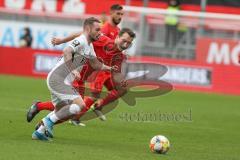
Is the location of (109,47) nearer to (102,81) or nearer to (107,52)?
(107,52)

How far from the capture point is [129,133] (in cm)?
1382

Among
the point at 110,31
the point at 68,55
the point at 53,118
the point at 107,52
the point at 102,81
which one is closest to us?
the point at 68,55

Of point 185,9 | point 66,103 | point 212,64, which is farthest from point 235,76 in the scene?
point 66,103


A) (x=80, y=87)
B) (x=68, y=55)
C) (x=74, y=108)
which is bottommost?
(x=80, y=87)

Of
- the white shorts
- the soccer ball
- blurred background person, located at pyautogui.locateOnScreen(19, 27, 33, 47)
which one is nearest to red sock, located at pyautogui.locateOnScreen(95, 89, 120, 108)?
the white shorts

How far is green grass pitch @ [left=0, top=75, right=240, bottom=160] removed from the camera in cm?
1078

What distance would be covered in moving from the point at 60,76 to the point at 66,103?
1.45ft

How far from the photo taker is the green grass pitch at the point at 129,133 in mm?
10778

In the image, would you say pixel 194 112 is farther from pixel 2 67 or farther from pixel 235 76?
pixel 2 67

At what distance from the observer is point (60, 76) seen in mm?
12242

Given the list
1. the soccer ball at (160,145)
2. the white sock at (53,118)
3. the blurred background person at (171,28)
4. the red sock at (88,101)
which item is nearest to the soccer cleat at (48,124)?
the white sock at (53,118)

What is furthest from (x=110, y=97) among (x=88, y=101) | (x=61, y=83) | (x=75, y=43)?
(x=75, y=43)

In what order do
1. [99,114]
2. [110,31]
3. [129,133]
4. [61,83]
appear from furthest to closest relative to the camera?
[99,114] → [110,31] → [129,133] → [61,83]

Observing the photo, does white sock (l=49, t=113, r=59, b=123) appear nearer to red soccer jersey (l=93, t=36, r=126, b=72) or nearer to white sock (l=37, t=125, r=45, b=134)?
white sock (l=37, t=125, r=45, b=134)
